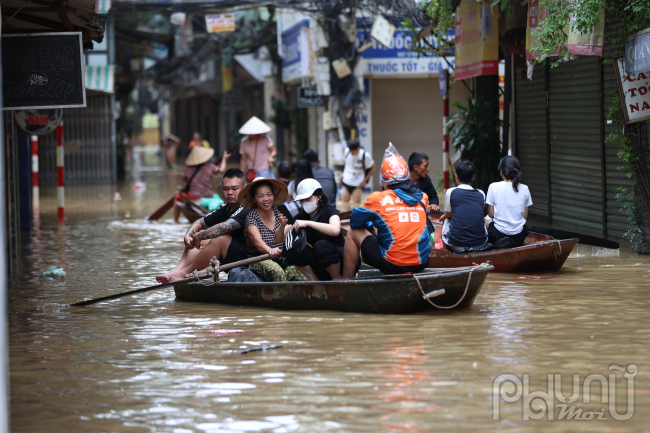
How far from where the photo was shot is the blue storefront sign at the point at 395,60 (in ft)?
69.4

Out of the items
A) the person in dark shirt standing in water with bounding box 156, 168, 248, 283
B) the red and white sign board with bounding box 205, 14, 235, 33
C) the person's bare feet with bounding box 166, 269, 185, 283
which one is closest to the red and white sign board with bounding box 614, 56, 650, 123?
the person in dark shirt standing in water with bounding box 156, 168, 248, 283

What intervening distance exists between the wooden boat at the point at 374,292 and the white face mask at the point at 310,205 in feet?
2.50

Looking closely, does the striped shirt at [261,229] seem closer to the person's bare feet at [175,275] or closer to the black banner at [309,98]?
A: the person's bare feet at [175,275]

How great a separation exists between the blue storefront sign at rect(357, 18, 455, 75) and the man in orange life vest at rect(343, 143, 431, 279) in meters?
14.4

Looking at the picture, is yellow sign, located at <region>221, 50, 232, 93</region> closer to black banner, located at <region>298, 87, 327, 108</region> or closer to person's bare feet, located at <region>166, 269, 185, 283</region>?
black banner, located at <region>298, 87, 327, 108</region>

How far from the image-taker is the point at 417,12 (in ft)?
57.4

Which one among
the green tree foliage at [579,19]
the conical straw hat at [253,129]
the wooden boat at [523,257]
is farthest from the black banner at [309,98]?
the wooden boat at [523,257]

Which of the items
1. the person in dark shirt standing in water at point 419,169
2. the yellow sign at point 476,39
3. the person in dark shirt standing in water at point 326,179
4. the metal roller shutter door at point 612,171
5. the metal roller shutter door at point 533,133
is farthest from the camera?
the metal roller shutter door at point 533,133

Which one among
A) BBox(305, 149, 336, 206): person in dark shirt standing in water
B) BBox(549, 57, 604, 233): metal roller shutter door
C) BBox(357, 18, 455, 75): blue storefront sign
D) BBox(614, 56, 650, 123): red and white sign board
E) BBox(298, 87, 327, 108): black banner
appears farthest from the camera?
BBox(298, 87, 327, 108): black banner

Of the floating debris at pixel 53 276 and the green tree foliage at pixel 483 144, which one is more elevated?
the green tree foliage at pixel 483 144

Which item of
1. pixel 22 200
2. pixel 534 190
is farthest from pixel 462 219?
pixel 22 200

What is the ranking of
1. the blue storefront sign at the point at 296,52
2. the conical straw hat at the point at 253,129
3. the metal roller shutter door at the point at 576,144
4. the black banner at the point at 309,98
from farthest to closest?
the blue storefront sign at the point at 296,52, the black banner at the point at 309,98, the conical straw hat at the point at 253,129, the metal roller shutter door at the point at 576,144

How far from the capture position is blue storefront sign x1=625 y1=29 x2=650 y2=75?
28.1ft

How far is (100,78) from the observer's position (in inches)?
985
